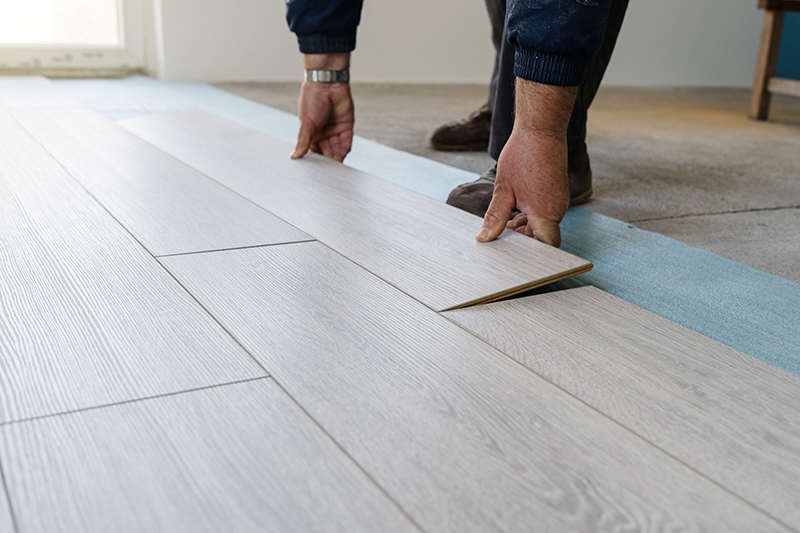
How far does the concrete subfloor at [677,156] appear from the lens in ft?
4.76

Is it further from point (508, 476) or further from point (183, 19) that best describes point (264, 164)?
point (183, 19)

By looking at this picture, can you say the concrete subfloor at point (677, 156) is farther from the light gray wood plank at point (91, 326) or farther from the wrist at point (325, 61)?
the light gray wood plank at point (91, 326)

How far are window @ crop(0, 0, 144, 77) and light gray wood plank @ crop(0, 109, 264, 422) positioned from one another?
10.0ft

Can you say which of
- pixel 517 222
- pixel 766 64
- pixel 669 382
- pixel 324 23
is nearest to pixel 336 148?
pixel 324 23

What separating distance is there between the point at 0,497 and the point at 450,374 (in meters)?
0.38

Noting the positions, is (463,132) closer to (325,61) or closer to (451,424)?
(325,61)

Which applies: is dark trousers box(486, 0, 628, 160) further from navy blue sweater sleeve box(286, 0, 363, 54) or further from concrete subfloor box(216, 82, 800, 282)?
navy blue sweater sleeve box(286, 0, 363, 54)

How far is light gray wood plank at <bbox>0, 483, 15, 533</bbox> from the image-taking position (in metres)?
0.45

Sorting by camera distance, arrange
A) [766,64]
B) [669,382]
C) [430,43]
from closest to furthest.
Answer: [669,382] < [766,64] < [430,43]

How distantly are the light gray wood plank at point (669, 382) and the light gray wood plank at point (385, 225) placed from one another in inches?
2.6

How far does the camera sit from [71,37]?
3820 mm

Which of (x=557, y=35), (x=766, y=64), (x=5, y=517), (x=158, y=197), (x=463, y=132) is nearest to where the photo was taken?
(x=5, y=517)

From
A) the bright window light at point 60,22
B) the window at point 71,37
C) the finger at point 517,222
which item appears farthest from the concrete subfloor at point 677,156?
the bright window light at point 60,22

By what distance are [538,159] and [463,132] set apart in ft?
4.08
